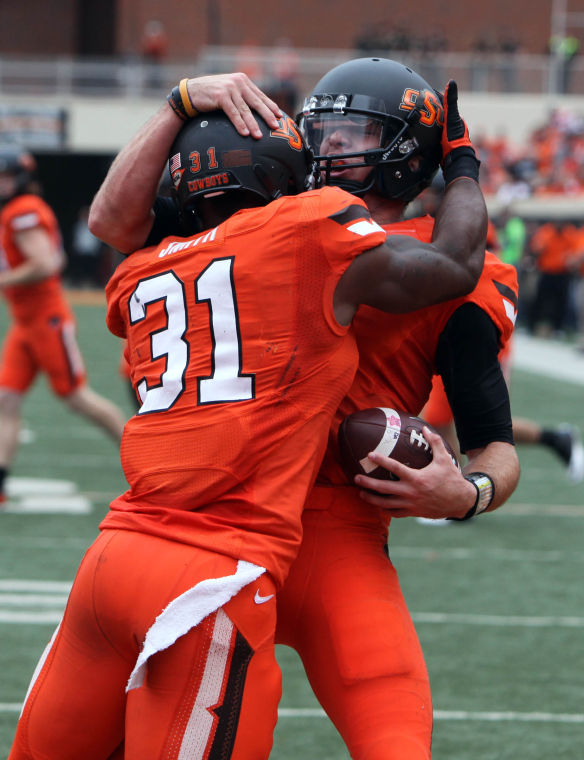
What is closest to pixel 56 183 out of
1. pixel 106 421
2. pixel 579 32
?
pixel 579 32

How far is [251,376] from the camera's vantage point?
2361mm

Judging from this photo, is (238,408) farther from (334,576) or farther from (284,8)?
(284,8)

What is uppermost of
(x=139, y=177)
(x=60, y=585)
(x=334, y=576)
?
(x=139, y=177)

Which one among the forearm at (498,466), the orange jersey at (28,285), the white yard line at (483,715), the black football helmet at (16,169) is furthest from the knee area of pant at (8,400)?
the forearm at (498,466)

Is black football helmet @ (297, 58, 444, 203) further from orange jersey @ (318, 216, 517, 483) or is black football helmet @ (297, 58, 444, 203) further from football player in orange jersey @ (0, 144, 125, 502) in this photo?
football player in orange jersey @ (0, 144, 125, 502)

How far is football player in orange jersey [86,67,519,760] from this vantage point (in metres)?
2.46

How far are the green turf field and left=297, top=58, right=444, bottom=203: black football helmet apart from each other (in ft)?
6.72

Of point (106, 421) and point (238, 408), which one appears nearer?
point (238, 408)

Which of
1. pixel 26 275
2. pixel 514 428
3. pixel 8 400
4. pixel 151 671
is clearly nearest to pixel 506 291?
pixel 151 671

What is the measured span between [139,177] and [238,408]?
1.98 feet

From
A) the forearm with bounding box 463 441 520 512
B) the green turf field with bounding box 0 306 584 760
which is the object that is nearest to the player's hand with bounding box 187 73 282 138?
the forearm with bounding box 463 441 520 512

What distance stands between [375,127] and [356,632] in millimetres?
1182

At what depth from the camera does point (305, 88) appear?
2498cm

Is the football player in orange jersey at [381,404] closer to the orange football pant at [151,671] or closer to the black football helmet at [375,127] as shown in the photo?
the black football helmet at [375,127]
